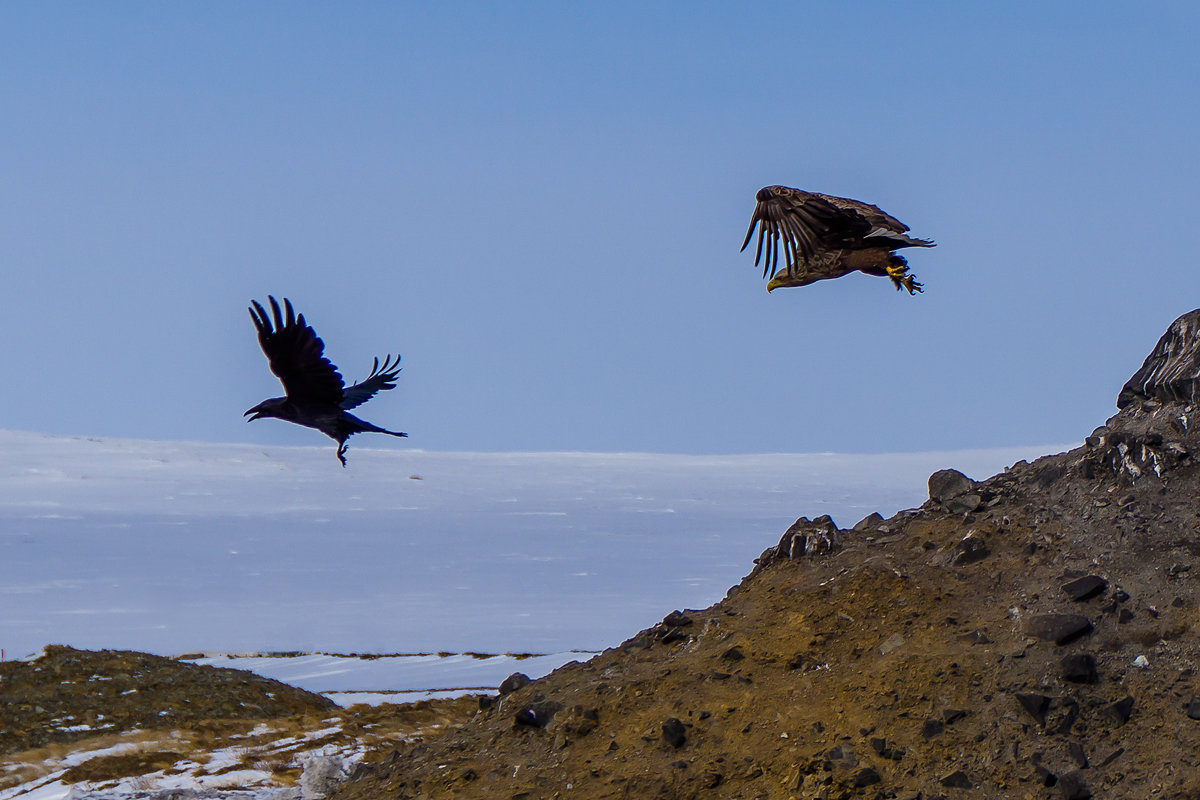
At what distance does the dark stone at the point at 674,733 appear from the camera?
6.07 m

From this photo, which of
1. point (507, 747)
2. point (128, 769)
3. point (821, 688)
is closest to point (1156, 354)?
point (821, 688)

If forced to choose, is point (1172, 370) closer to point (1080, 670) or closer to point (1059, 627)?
point (1059, 627)

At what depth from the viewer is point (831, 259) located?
6.44 meters

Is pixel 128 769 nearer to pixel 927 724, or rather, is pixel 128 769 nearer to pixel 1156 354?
pixel 927 724

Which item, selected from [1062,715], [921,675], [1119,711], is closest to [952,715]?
[921,675]

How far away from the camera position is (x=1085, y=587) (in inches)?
246

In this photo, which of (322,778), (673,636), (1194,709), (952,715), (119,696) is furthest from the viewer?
(119,696)

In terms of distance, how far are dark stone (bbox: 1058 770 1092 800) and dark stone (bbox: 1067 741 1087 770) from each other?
0.09 meters

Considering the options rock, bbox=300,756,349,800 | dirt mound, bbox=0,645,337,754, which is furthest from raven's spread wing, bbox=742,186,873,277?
dirt mound, bbox=0,645,337,754

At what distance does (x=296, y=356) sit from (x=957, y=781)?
583 centimetres

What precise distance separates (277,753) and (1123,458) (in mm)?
7261

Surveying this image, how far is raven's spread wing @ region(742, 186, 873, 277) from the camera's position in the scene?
6371mm

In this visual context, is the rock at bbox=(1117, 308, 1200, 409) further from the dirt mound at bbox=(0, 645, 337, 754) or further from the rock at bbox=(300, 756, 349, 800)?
the dirt mound at bbox=(0, 645, 337, 754)

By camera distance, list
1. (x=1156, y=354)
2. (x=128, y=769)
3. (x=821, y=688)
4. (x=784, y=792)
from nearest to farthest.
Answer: (x=784, y=792)
(x=821, y=688)
(x=1156, y=354)
(x=128, y=769)
